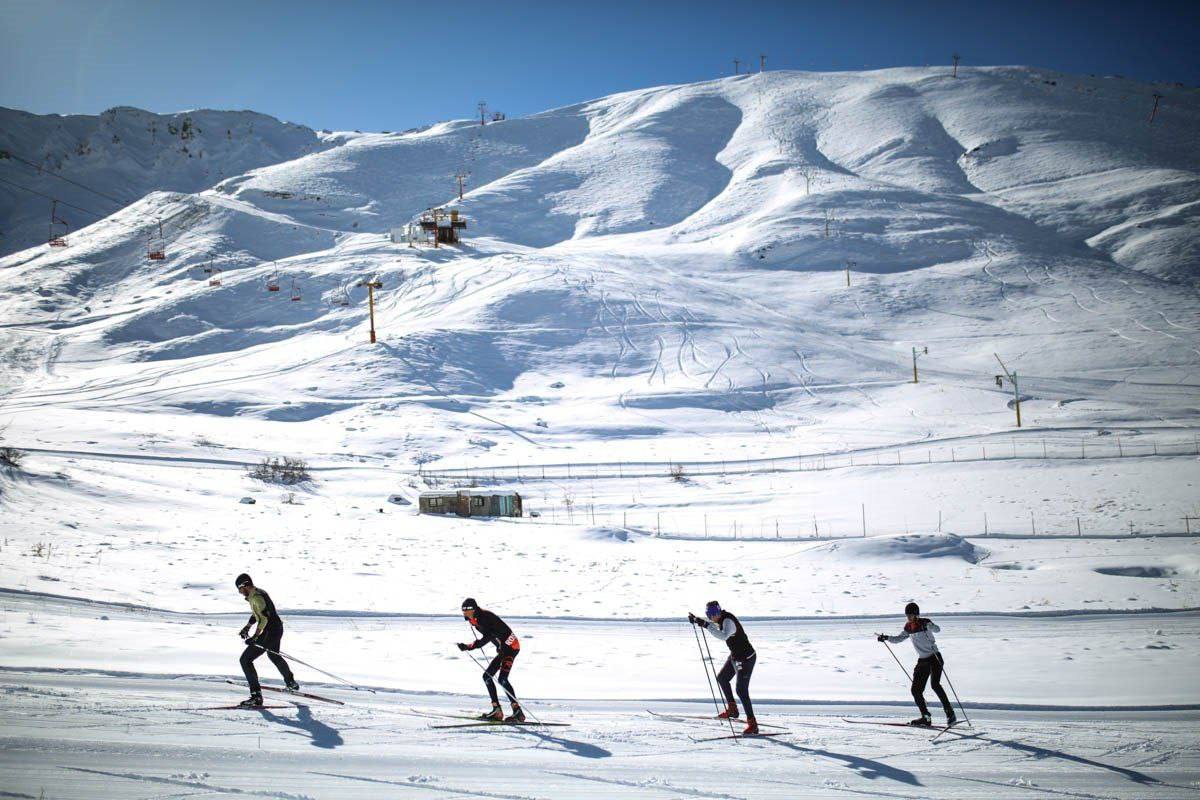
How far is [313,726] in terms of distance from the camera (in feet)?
33.6

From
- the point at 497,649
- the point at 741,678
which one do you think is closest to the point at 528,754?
the point at 497,649

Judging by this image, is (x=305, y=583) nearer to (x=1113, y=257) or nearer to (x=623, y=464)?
(x=623, y=464)

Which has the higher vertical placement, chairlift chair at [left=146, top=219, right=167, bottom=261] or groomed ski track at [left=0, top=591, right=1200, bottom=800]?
chairlift chair at [left=146, top=219, right=167, bottom=261]

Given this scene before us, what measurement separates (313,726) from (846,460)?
3751 cm

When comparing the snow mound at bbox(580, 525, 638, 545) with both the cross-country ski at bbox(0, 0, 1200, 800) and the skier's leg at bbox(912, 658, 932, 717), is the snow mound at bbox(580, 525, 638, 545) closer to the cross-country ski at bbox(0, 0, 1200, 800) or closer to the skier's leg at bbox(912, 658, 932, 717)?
the cross-country ski at bbox(0, 0, 1200, 800)

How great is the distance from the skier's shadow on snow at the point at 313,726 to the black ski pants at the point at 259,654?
446 mm

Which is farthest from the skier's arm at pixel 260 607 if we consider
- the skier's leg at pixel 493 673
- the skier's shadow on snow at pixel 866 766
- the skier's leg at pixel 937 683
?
the skier's leg at pixel 937 683

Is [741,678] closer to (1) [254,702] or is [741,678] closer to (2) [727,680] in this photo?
(2) [727,680]

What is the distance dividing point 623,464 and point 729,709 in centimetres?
3363

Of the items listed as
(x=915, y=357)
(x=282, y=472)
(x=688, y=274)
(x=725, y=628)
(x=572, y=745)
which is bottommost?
(x=572, y=745)

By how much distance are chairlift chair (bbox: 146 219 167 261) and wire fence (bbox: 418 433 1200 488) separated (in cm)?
6763

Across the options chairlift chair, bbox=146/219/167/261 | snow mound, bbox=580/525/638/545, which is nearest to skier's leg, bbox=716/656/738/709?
snow mound, bbox=580/525/638/545

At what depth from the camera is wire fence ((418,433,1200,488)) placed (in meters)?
40.4

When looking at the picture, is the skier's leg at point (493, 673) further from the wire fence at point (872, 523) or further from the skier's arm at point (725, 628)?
the wire fence at point (872, 523)
